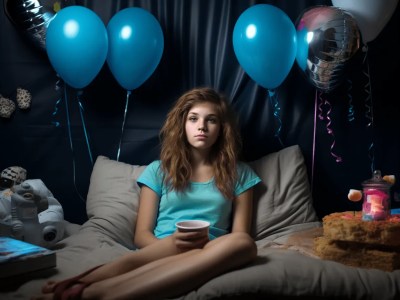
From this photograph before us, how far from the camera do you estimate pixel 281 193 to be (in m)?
2.14

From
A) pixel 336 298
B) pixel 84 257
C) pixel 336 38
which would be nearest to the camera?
pixel 336 298

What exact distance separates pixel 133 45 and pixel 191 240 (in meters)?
0.90

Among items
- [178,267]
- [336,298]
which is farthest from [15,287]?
[336,298]

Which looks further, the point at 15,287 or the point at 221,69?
the point at 221,69

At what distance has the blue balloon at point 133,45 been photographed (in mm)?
2035

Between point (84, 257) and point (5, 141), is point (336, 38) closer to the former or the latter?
point (84, 257)

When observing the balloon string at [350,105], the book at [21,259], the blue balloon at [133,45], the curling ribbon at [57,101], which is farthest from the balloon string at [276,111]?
the book at [21,259]

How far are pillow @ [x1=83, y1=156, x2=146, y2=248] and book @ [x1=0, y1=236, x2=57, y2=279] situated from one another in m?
0.47

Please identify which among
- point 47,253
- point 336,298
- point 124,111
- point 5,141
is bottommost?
point 336,298

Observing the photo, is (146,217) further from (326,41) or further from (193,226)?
(326,41)

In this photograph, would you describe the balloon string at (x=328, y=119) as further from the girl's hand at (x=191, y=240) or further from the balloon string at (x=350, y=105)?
the girl's hand at (x=191, y=240)

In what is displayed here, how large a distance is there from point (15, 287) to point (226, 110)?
1.08 metres

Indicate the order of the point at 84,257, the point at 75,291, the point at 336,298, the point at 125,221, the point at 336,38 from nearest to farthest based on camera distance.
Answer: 1. the point at 75,291
2. the point at 336,298
3. the point at 84,257
4. the point at 336,38
5. the point at 125,221

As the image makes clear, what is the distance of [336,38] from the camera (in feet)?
6.26
